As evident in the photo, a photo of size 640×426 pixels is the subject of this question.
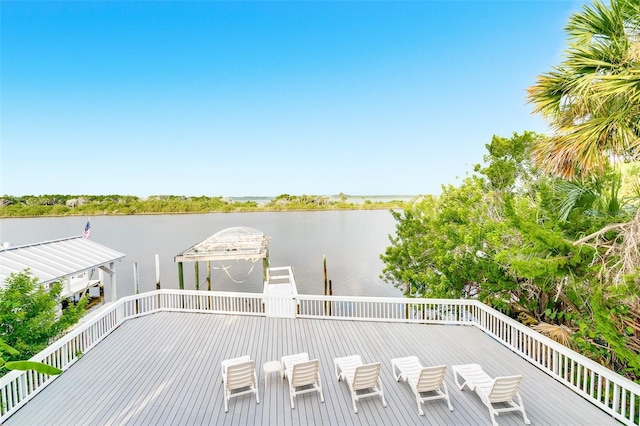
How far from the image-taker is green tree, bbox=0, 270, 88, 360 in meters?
5.50

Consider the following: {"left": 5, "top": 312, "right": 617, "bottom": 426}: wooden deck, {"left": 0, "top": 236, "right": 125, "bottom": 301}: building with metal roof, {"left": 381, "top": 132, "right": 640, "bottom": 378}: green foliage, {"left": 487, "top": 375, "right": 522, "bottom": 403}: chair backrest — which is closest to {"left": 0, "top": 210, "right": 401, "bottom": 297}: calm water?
{"left": 0, "top": 236, "right": 125, "bottom": 301}: building with metal roof

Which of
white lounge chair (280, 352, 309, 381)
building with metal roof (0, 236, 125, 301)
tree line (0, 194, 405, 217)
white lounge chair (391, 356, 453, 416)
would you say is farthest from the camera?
tree line (0, 194, 405, 217)

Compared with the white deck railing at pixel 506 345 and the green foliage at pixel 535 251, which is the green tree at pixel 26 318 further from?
the green foliage at pixel 535 251

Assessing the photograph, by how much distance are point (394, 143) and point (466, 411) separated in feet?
104

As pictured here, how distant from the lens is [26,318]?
5855mm

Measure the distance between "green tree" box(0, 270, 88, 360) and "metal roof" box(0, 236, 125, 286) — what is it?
129 inches

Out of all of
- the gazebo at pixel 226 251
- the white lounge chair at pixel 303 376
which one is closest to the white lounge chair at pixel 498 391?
the white lounge chair at pixel 303 376

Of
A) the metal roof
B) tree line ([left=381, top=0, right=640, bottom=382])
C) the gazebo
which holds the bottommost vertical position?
the gazebo

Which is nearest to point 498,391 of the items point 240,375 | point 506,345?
point 506,345

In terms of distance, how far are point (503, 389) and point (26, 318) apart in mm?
8354

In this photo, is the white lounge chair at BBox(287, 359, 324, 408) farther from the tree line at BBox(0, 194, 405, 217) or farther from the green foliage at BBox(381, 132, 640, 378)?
the tree line at BBox(0, 194, 405, 217)

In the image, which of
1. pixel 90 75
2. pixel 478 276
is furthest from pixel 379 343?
pixel 90 75

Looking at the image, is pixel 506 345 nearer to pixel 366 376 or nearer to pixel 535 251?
pixel 535 251

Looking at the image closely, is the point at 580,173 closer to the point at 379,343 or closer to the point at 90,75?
the point at 379,343
